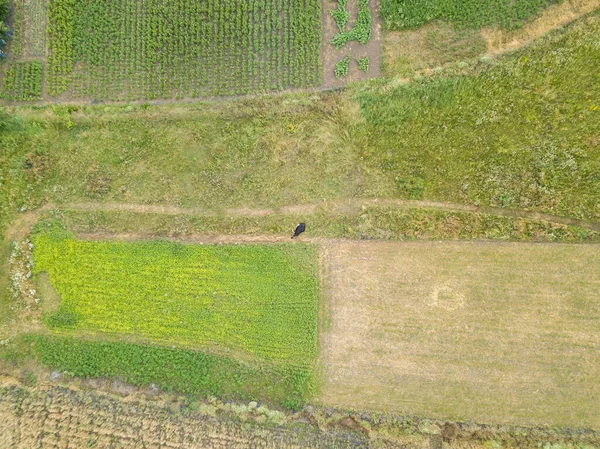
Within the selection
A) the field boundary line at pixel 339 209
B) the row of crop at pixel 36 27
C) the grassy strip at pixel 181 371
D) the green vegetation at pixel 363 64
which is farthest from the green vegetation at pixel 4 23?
the green vegetation at pixel 363 64

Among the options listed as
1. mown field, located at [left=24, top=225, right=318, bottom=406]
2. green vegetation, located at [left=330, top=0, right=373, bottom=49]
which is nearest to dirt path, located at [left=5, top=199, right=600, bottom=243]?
mown field, located at [left=24, top=225, right=318, bottom=406]

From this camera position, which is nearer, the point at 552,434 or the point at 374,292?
the point at 552,434

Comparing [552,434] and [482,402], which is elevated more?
[482,402]

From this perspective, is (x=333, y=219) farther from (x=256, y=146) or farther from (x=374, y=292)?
(x=256, y=146)

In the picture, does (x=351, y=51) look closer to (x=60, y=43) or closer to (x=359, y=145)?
(x=359, y=145)

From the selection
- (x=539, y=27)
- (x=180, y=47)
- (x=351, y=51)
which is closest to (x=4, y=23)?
(x=180, y=47)

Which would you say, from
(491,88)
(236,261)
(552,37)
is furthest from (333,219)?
(552,37)
